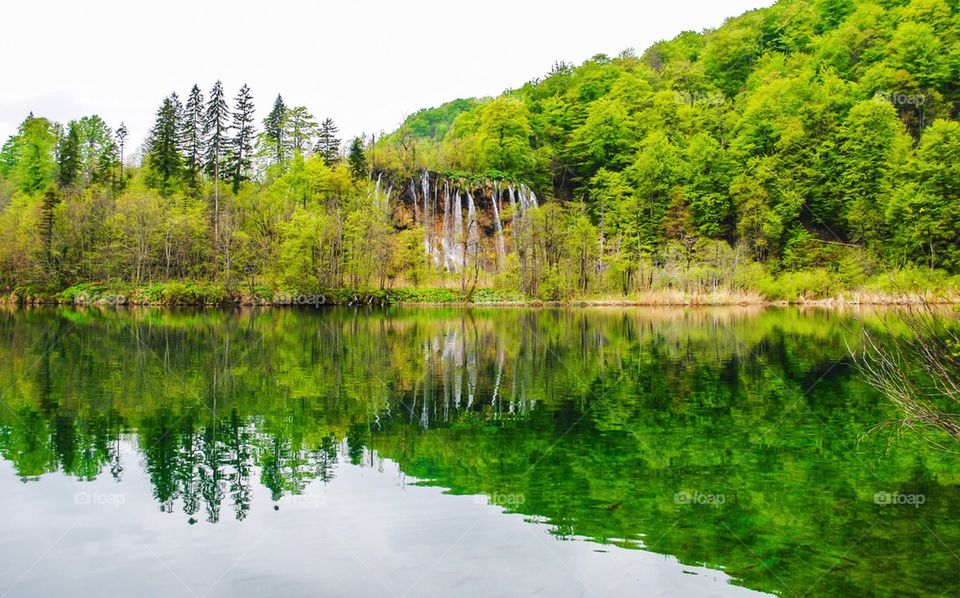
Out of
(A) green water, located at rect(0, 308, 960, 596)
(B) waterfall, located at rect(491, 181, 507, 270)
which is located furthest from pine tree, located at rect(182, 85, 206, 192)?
(A) green water, located at rect(0, 308, 960, 596)

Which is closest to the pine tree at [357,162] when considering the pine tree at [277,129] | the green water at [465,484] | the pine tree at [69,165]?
the pine tree at [277,129]

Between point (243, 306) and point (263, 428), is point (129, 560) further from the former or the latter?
point (243, 306)

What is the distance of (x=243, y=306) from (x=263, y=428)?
43.9 m

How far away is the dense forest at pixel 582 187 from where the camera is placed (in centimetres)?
5491

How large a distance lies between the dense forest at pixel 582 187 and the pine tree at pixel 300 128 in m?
0.26

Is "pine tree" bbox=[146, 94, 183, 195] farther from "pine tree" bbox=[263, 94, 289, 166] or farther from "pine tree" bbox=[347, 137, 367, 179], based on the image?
"pine tree" bbox=[347, 137, 367, 179]

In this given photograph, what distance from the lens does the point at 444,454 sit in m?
10.1

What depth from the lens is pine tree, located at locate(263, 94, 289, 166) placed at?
8256 centimetres

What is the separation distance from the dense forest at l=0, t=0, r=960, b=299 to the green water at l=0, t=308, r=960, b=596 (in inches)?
1518

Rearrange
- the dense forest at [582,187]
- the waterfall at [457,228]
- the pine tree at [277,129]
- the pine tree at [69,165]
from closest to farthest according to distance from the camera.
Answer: the dense forest at [582,187] < the waterfall at [457,228] < the pine tree at [69,165] < the pine tree at [277,129]

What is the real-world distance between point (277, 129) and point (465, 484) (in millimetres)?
82617

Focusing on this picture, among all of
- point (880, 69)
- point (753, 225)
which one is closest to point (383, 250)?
point (753, 225)

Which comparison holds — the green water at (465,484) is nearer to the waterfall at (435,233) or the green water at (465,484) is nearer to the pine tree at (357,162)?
the waterfall at (435,233)

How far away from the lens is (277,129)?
83.0 metres
